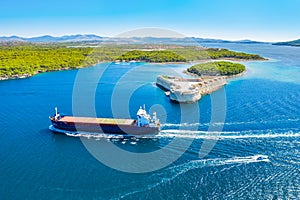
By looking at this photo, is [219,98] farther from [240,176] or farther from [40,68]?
[40,68]

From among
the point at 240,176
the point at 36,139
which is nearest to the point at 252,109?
the point at 240,176

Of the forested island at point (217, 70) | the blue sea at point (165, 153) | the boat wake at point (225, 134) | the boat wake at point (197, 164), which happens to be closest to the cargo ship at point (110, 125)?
the blue sea at point (165, 153)

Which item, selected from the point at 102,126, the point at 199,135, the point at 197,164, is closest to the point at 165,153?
the point at 197,164

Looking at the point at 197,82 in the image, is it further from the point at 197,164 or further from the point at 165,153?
the point at 197,164

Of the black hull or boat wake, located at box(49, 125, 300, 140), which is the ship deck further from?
boat wake, located at box(49, 125, 300, 140)

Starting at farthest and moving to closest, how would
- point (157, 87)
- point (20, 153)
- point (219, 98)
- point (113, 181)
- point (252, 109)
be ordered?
point (157, 87) < point (219, 98) < point (252, 109) < point (20, 153) < point (113, 181)

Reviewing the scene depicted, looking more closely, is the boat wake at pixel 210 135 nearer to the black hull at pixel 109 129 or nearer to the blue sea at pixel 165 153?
the blue sea at pixel 165 153
